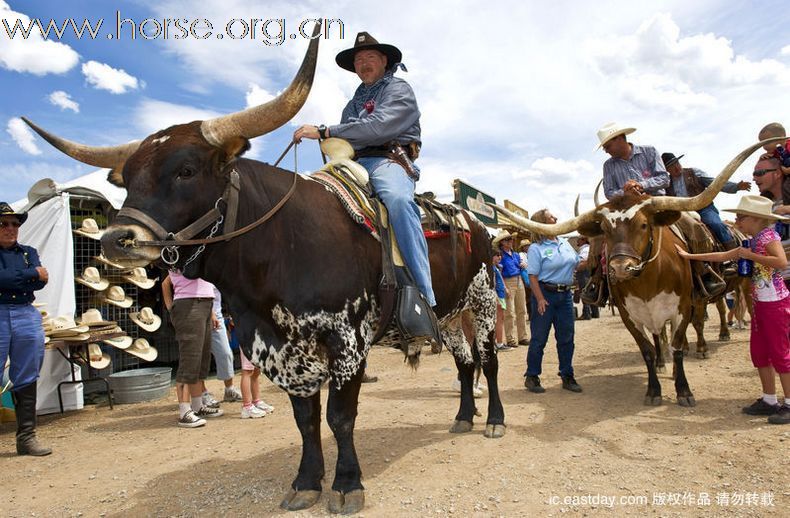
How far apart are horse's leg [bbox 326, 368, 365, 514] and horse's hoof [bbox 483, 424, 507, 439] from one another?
174 cm

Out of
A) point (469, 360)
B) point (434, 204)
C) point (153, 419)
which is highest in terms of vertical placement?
point (434, 204)

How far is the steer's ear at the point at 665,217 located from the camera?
5051 mm

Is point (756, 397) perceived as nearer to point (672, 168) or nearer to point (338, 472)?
point (672, 168)

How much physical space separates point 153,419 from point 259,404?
4.54ft

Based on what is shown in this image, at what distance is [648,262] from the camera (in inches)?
201

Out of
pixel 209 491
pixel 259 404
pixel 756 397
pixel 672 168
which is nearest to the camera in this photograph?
pixel 209 491

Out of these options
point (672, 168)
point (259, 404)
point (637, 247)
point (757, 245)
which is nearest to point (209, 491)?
point (259, 404)

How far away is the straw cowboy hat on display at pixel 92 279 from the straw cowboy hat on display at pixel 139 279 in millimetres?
395

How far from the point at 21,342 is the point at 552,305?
606cm

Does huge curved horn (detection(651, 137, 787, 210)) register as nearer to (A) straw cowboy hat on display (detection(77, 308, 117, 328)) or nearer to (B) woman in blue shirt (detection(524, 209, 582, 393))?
(B) woman in blue shirt (detection(524, 209, 582, 393))

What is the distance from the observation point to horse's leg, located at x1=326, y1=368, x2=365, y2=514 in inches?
123

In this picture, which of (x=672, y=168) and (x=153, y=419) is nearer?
(x=153, y=419)

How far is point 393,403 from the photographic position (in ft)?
20.1
